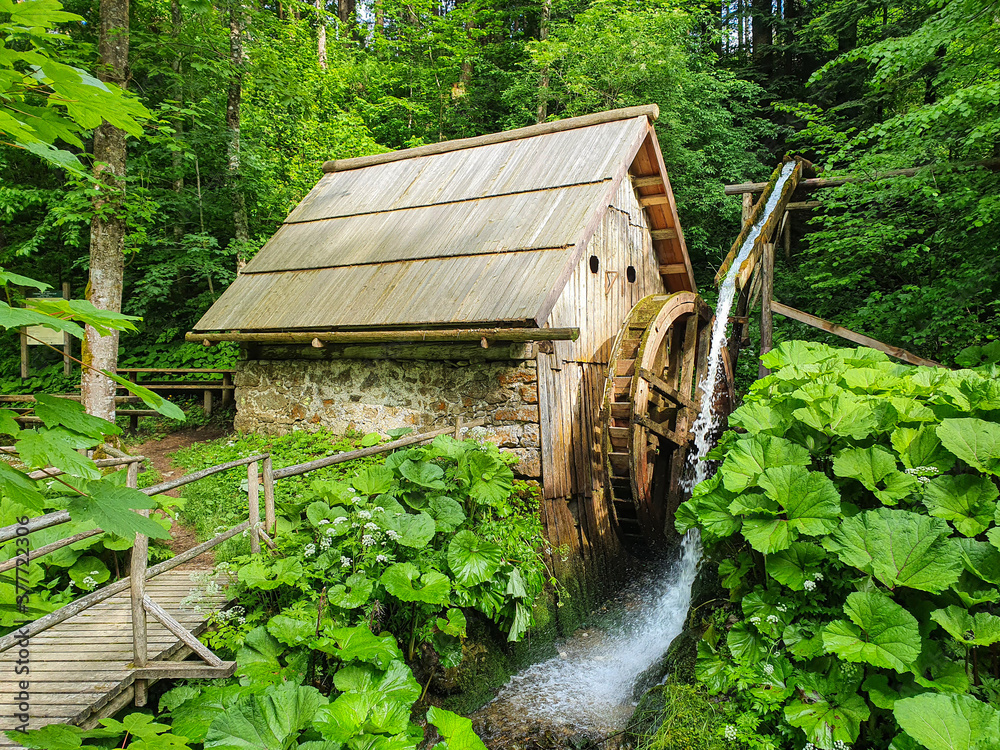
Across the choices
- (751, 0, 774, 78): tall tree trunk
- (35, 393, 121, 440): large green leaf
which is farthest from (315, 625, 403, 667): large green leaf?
(751, 0, 774, 78): tall tree trunk

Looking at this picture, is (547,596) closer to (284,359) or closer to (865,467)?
(865,467)

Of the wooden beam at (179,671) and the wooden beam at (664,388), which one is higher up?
the wooden beam at (664,388)

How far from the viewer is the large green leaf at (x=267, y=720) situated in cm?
253

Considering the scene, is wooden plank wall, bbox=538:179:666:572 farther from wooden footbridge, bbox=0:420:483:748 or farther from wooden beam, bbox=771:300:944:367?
wooden footbridge, bbox=0:420:483:748

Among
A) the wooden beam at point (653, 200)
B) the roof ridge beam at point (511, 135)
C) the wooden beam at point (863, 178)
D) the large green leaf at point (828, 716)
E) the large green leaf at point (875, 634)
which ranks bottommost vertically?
the large green leaf at point (828, 716)

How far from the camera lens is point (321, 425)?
6520 millimetres

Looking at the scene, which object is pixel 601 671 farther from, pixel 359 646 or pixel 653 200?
pixel 653 200

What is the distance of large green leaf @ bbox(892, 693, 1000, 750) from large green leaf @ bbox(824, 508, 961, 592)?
19.9 inches

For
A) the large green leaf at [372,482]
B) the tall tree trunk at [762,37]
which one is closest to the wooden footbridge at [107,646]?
the large green leaf at [372,482]

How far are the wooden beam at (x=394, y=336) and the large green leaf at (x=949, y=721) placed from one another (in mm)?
3215

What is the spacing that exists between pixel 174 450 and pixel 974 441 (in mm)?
8431

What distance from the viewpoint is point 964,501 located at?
2.94 meters

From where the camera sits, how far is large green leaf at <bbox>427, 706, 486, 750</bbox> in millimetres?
2613

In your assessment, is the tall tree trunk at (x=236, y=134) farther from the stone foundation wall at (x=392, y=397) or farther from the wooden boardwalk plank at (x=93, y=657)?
the wooden boardwalk plank at (x=93, y=657)
